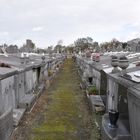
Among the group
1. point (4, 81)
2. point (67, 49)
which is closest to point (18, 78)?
point (4, 81)

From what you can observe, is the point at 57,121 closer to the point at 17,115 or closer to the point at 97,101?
the point at 17,115

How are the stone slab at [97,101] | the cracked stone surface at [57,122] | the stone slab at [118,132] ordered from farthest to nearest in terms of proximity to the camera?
the stone slab at [97,101] < the cracked stone surface at [57,122] < the stone slab at [118,132]

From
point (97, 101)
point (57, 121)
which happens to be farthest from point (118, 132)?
point (97, 101)

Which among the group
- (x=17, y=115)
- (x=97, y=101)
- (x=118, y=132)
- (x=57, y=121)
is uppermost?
(x=118, y=132)

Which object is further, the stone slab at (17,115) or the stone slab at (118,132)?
the stone slab at (17,115)

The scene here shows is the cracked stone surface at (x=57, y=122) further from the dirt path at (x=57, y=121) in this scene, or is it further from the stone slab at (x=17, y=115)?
the stone slab at (x=17, y=115)

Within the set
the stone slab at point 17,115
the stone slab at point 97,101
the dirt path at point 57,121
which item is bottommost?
the dirt path at point 57,121

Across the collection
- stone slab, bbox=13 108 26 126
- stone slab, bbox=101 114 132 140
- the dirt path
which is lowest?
the dirt path

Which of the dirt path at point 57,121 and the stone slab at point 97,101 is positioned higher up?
the stone slab at point 97,101

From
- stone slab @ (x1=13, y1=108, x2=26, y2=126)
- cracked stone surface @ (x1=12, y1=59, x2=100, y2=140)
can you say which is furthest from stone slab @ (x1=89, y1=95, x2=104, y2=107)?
stone slab @ (x1=13, y1=108, x2=26, y2=126)

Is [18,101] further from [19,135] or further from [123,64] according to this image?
[123,64]

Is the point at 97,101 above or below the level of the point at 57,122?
above

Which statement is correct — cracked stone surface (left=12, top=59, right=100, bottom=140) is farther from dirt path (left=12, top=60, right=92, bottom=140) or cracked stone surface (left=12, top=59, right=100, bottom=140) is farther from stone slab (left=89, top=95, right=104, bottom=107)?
stone slab (left=89, top=95, right=104, bottom=107)

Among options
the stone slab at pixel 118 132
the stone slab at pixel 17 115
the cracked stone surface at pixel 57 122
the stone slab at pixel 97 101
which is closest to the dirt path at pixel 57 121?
the cracked stone surface at pixel 57 122
